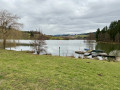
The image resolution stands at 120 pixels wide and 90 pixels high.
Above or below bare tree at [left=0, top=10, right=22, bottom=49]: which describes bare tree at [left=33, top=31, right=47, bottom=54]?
below

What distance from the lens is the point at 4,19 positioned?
47.6ft

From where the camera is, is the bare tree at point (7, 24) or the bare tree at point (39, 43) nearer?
the bare tree at point (7, 24)

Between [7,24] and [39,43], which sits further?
[39,43]

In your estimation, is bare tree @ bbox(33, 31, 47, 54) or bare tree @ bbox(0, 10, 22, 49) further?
bare tree @ bbox(33, 31, 47, 54)

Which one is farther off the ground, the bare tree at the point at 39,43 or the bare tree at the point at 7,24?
the bare tree at the point at 7,24

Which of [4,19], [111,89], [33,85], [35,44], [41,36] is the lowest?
[111,89]

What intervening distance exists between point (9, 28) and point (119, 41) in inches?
2532

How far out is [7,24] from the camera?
1477 centimetres

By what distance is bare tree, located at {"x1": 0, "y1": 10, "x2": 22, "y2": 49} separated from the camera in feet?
47.5

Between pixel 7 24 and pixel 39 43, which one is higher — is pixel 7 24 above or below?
above

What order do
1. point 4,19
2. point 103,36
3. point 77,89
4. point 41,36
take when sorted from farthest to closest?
point 103,36
point 41,36
point 4,19
point 77,89

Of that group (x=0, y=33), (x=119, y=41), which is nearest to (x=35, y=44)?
(x=0, y=33)

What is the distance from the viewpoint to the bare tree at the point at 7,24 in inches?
570

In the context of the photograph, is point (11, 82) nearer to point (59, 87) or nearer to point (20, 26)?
point (59, 87)
